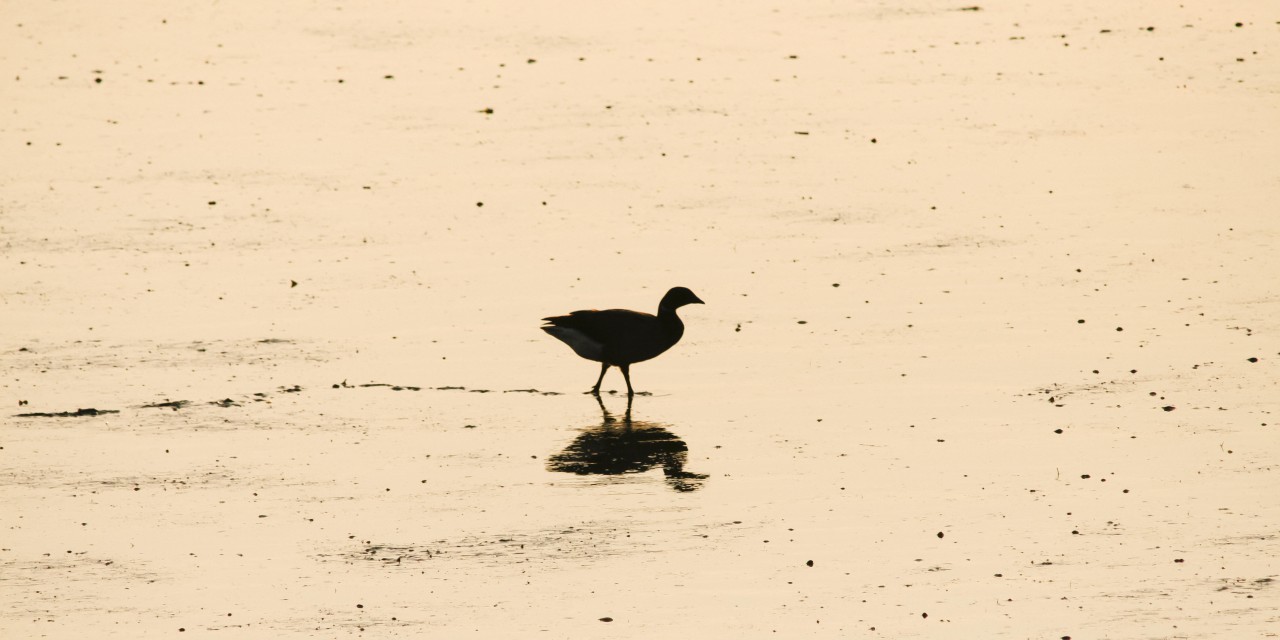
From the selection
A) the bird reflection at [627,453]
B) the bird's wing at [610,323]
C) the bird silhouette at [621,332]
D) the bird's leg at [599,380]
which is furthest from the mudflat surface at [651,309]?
the bird's wing at [610,323]

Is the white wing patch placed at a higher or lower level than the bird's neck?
lower

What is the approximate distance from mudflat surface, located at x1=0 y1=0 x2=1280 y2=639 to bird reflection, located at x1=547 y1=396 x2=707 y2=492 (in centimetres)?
5

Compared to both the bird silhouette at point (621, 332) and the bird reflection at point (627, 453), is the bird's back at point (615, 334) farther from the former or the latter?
the bird reflection at point (627, 453)

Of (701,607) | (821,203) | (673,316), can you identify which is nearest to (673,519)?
(701,607)

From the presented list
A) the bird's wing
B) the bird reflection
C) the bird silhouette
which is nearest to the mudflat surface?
the bird reflection

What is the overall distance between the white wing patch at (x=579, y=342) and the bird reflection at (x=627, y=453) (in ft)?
2.96

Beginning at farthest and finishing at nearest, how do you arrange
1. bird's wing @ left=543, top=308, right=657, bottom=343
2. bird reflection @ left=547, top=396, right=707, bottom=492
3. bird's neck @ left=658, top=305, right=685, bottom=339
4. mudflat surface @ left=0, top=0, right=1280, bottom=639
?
1. bird's neck @ left=658, top=305, right=685, bottom=339
2. bird's wing @ left=543, top=308, right=657, bottom=343
3. bird reflection @ left=547, top=396, right=707, bottom=492
4. mudflat surface @ left=0, top=0, right=1280, bottom=639

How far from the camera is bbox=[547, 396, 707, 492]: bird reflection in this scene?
12430 millimetres

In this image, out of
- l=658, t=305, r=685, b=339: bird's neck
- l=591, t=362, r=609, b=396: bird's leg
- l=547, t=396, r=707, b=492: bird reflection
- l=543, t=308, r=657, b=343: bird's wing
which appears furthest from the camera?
l=658, t=305, r=685, b=339: bird's neck

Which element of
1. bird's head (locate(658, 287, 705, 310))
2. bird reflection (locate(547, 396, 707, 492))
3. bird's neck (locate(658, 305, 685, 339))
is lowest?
bird reflection (locate(547, 396, 707, 492))

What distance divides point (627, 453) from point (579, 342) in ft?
6.43

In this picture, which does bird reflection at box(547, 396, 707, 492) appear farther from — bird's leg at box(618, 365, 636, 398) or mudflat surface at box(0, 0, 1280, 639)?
bird's leg at box(618, 365, 636, 398)

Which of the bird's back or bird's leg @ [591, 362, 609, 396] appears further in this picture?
bird's leg @ [591, 362, 609, 396]

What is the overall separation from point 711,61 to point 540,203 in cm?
633
